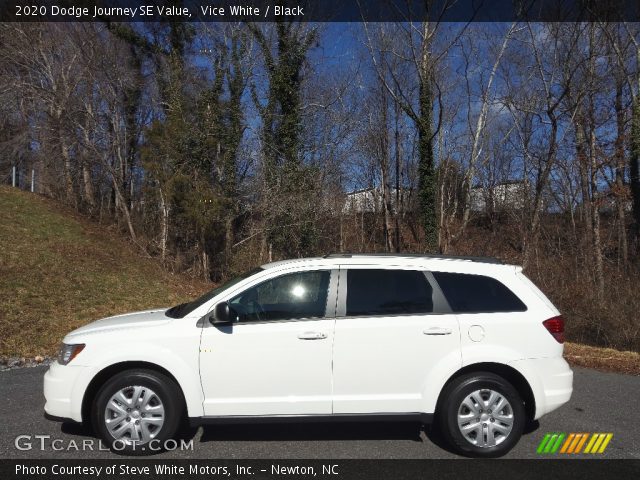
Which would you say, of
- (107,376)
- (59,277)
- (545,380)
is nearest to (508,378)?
(545,380)

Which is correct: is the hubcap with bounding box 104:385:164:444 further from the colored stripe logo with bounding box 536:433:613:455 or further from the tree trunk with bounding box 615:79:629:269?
the tree trunk with bounding box 615:79:629:269

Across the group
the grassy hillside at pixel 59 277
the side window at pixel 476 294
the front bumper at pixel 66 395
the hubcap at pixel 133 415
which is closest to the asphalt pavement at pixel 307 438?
the hubcap at pixel 133 415

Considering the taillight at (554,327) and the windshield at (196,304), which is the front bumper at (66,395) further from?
the taillight at (554,327)

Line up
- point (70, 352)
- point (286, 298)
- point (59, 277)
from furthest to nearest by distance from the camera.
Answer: point (59, 277) < point (286, 298) < point (70, 352)

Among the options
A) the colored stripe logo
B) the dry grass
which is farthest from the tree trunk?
the colored stripe logo

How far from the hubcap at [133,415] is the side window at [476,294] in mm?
2663

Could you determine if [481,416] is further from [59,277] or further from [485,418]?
[59,277]

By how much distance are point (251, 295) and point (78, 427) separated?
2.14m

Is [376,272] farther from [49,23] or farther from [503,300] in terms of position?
[49,23]

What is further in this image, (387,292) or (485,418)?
(387,292)

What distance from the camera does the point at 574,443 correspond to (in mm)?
4676

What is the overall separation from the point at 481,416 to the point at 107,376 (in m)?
3.21

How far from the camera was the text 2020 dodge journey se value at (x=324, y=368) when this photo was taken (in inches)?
169

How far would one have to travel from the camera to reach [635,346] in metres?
12.3
